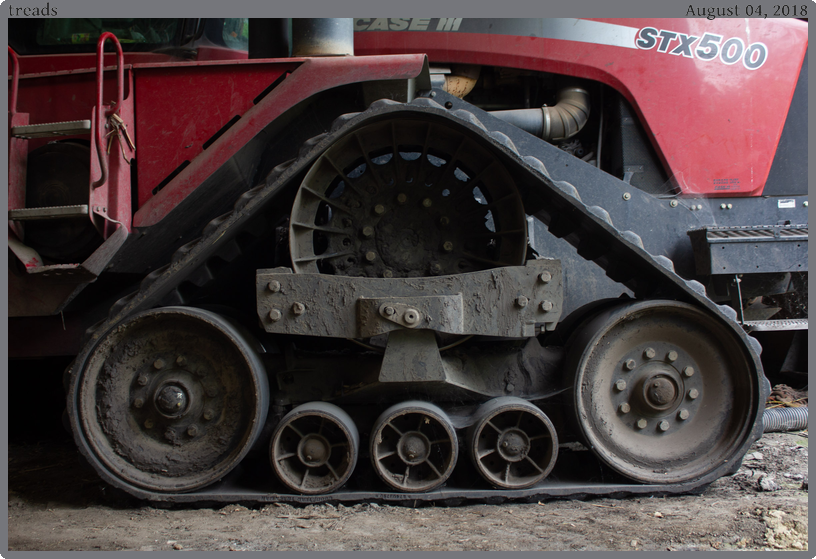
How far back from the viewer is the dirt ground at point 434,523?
2121 millimetres

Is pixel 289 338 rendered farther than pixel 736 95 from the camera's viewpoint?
No

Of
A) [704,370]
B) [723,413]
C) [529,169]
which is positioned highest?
[529,169]

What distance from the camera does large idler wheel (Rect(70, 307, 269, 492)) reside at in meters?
2.55

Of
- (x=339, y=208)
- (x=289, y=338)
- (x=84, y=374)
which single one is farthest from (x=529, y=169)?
(x=84, y=374)

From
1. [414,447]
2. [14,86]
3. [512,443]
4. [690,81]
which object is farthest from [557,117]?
[14,86]

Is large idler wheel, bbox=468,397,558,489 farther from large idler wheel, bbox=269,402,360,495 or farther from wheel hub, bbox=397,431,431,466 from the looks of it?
large idler wheel, bbox=269,402,360,495

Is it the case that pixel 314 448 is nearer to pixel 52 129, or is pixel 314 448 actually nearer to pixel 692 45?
pixel 52 129

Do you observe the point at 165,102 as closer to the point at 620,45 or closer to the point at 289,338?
the point at 289,338

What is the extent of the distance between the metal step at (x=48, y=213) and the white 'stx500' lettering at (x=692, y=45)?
315 cm

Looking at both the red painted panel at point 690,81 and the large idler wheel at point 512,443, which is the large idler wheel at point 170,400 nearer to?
the large idler wheel at point 512,443

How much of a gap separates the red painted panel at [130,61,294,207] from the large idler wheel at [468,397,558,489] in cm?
185

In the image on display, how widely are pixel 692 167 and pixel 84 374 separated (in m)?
3.46

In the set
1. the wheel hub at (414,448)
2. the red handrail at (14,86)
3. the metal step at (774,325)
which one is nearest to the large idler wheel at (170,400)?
the wheel hub at (414,448)

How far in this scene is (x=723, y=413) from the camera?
2.72m
